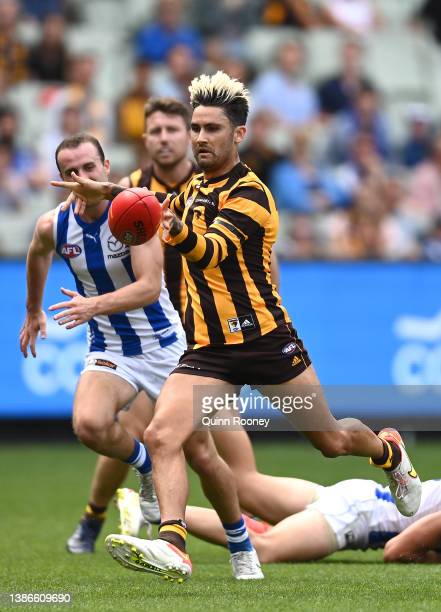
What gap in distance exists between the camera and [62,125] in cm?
1348

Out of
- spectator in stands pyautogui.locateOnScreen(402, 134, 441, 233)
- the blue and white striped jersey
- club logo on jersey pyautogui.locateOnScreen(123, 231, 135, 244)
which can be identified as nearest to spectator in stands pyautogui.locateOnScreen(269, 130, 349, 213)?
spectator in stands pyautogui.locateOnScreen(402, 134, 441, 233)

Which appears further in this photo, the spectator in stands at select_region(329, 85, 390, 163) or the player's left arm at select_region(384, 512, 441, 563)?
the spectator in stands at select_region(329, 85, 390, 163)

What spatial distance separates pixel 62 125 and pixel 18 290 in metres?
2.44

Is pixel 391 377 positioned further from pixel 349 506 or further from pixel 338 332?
pixel 349 506

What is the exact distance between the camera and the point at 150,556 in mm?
5258

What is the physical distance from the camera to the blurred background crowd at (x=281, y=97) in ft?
43.6

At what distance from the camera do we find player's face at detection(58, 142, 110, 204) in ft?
21.5

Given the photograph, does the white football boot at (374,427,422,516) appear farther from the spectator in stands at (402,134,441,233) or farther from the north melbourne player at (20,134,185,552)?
the spectator in stands at (402,134,441,233)

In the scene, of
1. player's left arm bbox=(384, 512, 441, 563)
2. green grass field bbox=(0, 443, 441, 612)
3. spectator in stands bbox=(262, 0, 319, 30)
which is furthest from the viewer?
spectator in stands bbox=(262, 0, 319, 30)

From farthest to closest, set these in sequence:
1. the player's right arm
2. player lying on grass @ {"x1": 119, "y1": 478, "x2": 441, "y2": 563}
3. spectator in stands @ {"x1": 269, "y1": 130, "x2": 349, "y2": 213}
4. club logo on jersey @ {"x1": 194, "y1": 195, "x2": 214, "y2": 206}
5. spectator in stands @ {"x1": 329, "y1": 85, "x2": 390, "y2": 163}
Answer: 1. spectator in stands @ {"x1": 329, "y1": 85, "x2": 390, "y2": 163}
2. spectator in stands @ {"x1": 269, "y1": 130, "x2": 349, "y2": 213}
3. the player's right arm
4. player lying on grass @ {"x1": 119, "y1": 478, "x2": 441, "y2": 563}
5. club logo on jersey @ {"x1": 194, "y1": 195, "x2": 214, "y2": 206}

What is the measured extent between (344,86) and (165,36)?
2.15 metres

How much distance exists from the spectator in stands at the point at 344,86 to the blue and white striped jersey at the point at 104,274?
8.45 meters

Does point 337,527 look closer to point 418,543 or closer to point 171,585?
point 418,543

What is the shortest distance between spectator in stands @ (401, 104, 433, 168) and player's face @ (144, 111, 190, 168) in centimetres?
737
